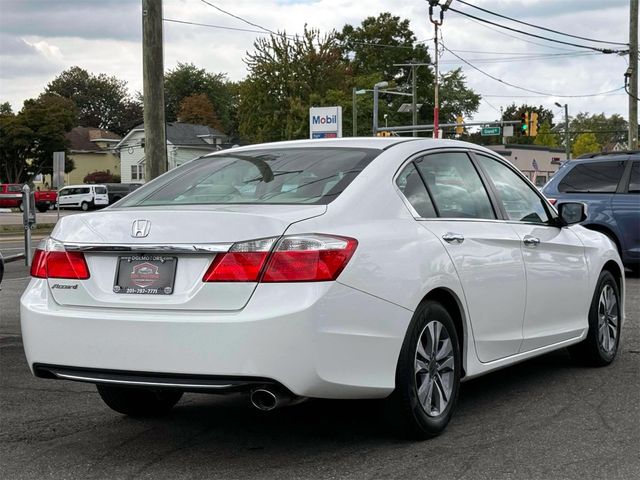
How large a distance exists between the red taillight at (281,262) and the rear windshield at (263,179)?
423 millimetres

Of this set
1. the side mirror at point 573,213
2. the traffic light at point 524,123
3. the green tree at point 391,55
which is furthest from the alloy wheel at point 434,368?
the green tree at point 391,55

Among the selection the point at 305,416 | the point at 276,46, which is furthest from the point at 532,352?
the point at 276,46

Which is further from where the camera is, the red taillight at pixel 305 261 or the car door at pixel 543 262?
the car door at pixel 543 262

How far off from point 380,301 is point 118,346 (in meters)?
1.22

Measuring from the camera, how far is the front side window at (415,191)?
16.3 ft

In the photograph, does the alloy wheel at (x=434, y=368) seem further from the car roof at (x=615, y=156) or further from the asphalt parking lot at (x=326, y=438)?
the car roof at (x=615, y=156)

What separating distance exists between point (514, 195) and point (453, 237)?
4.01ft

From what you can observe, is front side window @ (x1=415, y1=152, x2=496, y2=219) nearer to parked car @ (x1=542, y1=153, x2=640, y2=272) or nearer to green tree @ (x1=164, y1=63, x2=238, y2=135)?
parked car @ (x1=542, y1=153, x2=640, y2=272)

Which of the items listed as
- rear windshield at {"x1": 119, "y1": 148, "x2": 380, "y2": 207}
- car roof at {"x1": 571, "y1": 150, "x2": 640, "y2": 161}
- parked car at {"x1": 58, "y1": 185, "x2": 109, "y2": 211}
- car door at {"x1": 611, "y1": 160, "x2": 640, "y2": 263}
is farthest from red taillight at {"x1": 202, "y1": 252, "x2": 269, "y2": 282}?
parked car at {"x1": 58, "y1": 185, "x2": 109, "y2": 211}

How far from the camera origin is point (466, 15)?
107 ft

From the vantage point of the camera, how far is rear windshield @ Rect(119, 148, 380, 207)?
4.73m

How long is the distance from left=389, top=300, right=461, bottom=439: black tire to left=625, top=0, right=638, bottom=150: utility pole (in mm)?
26616

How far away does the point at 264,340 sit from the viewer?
403cm

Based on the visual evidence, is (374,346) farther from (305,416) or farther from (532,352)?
(532,352)
